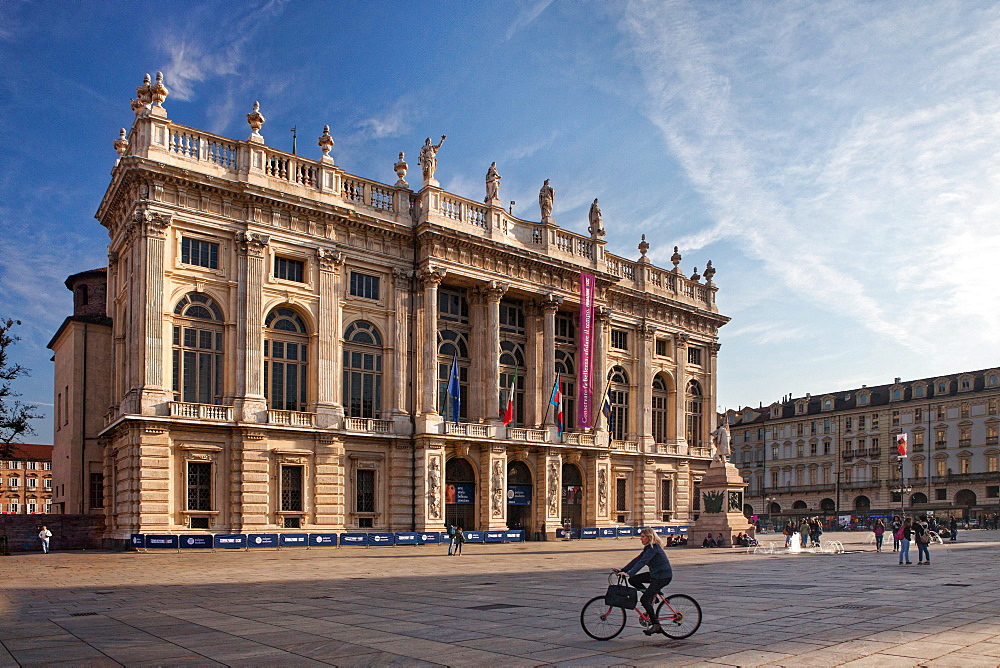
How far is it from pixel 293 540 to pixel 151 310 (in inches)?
482

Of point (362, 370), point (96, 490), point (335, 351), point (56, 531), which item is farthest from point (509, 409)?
point (56, 531)

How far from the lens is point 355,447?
43.3m

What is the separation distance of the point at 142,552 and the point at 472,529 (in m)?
18.7

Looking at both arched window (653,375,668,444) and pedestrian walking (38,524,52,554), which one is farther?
arched window (653,375,668,444)

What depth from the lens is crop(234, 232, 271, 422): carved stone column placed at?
39312 millimetres

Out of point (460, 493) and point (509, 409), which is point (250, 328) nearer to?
point (460, 493)

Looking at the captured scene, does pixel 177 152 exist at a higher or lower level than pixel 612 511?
higher

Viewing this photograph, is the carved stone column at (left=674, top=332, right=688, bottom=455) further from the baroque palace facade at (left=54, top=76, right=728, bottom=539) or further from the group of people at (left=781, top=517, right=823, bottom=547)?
the group of people at (left=781, top=517, right=823, bottom=547)

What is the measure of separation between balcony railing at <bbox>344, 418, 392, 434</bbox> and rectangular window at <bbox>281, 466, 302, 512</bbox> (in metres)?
3.39

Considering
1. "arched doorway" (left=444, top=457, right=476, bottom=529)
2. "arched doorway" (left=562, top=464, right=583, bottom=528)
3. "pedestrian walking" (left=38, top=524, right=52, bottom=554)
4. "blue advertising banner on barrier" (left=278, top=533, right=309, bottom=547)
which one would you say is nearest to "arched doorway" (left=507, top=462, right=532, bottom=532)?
"arched doorway" (left=562, top=464, right=583, bottom=528)

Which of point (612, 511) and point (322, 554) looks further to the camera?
point (612, 511)

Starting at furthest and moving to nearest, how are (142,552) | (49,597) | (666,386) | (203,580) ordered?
(666,386), (142,552), (203,580), (49,597)

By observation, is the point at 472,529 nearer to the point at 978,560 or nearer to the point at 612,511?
the point at 612,511

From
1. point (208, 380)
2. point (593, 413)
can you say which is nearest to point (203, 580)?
point (208, 380)
